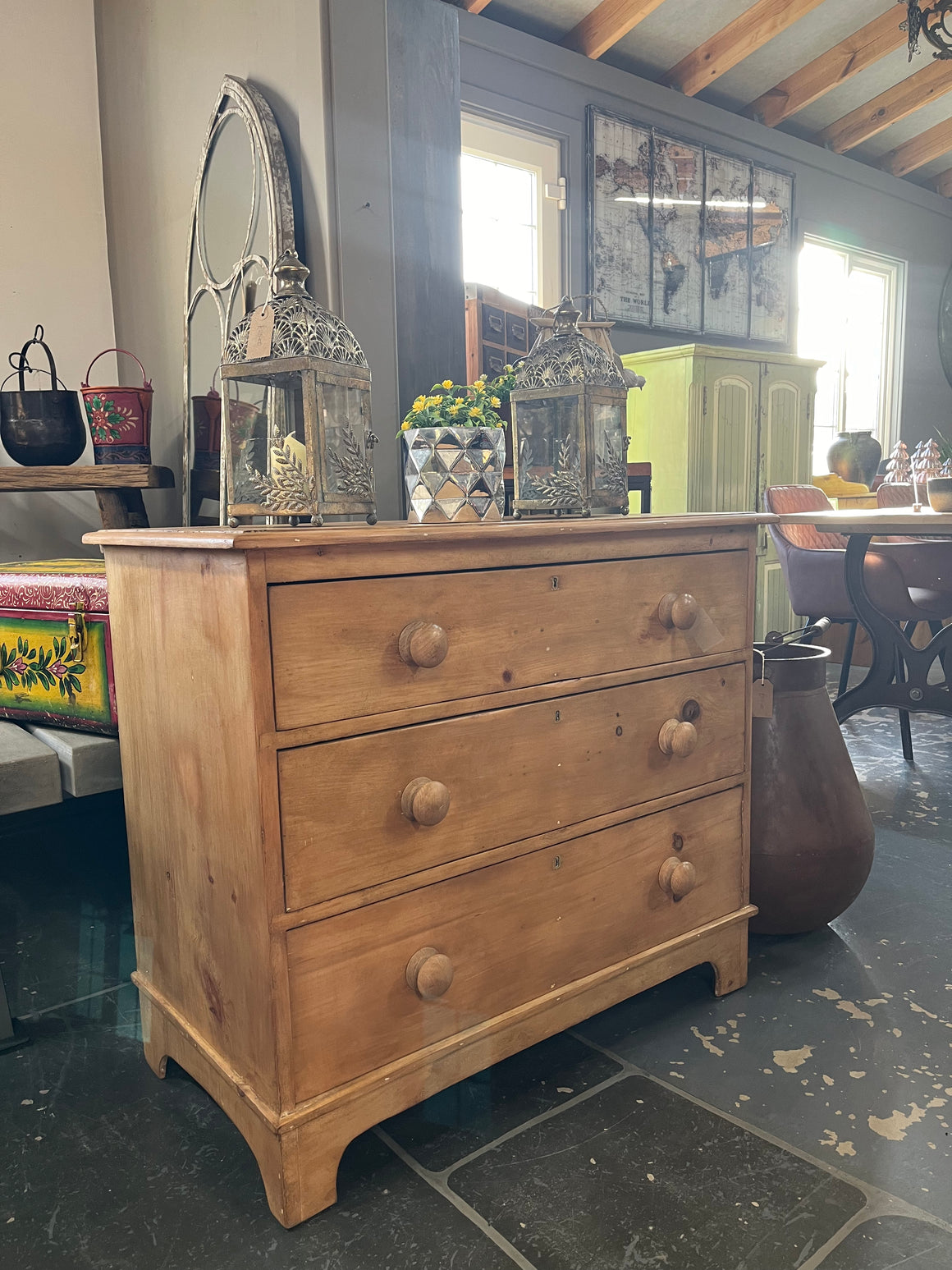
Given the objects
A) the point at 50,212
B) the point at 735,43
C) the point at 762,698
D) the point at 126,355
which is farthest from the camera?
the point at 735,43

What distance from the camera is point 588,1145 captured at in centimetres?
135

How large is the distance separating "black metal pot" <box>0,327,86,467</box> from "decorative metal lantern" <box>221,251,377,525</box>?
3.92ft

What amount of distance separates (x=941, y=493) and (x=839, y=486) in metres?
2.92

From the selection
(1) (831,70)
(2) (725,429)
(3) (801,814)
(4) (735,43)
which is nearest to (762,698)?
(3) (801,814)

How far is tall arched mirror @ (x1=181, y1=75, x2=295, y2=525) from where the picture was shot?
6.34 feet

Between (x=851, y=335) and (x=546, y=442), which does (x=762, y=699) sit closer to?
(x=546, y=442)

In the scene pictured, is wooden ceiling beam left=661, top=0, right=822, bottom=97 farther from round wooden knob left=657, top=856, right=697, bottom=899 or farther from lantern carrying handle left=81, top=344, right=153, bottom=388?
round wooden knob left=657, top=856, right=697, bottom=899

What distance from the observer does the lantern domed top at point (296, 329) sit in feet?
4.47

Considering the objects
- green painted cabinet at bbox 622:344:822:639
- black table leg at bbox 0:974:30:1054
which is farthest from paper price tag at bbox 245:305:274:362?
green painted cabinet at bbox 622:344:822:639

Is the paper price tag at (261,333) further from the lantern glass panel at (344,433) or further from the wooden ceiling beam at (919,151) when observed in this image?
the wooden ceiling beam at (919,151)

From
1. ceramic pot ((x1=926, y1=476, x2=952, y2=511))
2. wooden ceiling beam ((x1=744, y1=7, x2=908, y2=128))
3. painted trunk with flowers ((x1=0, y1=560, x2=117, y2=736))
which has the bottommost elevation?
painted trunk with flowers ((x1=0, y1=560, x2=117, y2=736))

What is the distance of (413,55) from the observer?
200 cm

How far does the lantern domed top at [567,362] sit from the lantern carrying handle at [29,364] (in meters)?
1.37

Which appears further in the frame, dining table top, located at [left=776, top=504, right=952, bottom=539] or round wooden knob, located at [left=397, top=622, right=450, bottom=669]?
dining table top, located at [left=776, top=504, right=952, bottom=539]
